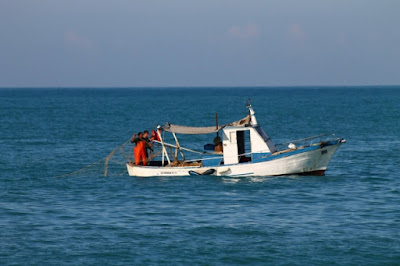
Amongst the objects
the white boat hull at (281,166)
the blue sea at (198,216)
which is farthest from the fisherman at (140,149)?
the white boat hull at (281,166)

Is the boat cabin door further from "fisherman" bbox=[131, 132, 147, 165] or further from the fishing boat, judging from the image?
"fisherman" bbox=[131, 132, 147, 165]

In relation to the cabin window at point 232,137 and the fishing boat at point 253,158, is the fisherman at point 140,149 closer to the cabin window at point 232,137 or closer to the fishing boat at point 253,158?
the fishing boat at point 253,158

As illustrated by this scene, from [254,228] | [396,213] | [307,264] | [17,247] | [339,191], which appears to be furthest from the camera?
[339,191]

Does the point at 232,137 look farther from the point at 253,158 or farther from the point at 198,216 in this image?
the point at 198,216

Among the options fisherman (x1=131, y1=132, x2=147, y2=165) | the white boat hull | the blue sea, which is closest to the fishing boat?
the white boat hull

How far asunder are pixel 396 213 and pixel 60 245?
14341 millimetres

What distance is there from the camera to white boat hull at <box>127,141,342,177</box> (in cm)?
3809

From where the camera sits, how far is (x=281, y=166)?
38312mm

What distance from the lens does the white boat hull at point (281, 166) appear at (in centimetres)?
3809

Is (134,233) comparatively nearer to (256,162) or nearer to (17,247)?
(17,247)

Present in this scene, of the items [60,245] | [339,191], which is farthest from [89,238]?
[339,191]

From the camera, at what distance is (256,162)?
125 ft

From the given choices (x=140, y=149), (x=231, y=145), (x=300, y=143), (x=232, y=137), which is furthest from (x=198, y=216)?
(x=300, y=143)

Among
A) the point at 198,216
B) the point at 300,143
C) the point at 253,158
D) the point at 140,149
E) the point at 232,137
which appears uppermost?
the point at 232,137
